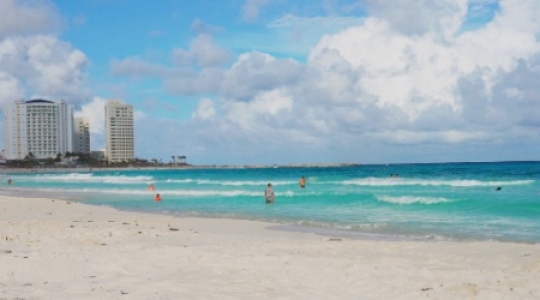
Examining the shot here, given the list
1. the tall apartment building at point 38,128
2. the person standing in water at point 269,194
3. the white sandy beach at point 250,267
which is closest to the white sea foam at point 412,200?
the person standing in water at point 269,194

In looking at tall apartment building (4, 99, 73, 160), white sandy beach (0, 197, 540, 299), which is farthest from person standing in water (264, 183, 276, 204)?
tall apartment building (4, 99, 73, 160)

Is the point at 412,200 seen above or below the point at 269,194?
below

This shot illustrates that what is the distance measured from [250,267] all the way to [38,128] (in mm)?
194556

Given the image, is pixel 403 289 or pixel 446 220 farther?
pixel 446 220

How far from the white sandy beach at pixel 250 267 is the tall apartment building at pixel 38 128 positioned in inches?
7308

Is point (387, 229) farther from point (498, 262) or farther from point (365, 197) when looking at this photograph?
point (365, 197)

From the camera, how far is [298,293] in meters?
7.45

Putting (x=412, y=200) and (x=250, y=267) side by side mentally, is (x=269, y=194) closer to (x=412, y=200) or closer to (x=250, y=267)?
(x=412, y=200)

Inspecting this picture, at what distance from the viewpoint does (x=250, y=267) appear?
367 inches

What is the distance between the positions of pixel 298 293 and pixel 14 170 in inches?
6424

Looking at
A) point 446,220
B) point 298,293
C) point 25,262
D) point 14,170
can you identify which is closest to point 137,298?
point 298,293

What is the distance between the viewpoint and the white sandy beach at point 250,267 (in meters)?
7.41

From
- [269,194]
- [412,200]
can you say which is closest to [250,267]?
[269,194]

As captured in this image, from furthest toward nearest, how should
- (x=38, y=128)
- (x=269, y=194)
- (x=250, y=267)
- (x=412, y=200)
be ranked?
1. (x=38, y=128)
2. (x=412, y=200)
3. (x=269, y=194)
4. (x=250, y=267)
